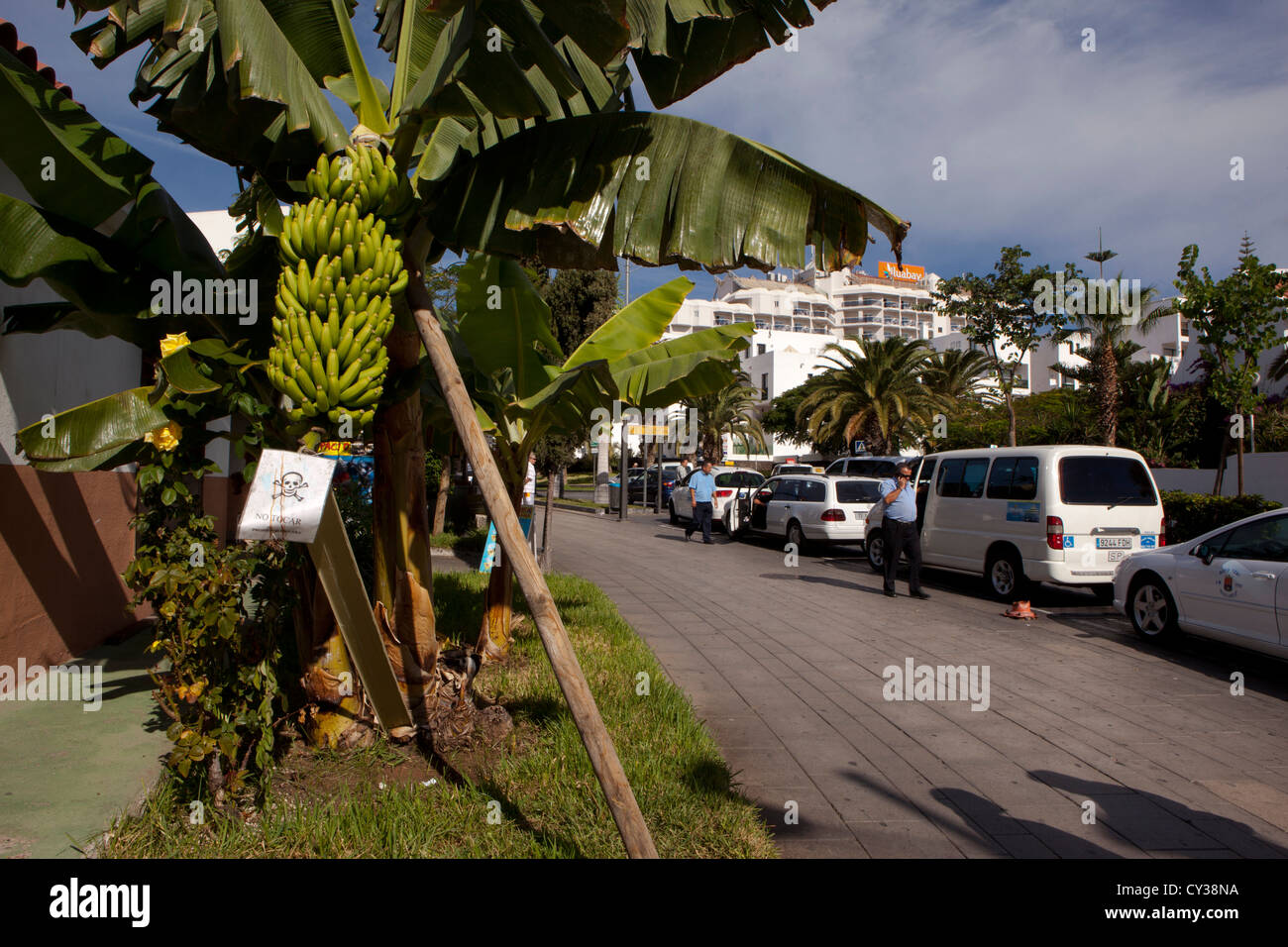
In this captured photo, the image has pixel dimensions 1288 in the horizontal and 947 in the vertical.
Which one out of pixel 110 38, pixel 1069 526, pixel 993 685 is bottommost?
pixel 993 685

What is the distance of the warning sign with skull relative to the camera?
10.2 feet

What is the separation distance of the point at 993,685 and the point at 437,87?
6430 millimetres

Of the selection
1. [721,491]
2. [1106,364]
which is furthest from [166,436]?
[1106,364]

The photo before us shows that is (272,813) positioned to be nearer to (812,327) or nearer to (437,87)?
(437,87)

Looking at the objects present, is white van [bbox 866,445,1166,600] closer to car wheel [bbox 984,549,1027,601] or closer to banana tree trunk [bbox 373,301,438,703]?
car wheel [bbox 984,549,1027,601]

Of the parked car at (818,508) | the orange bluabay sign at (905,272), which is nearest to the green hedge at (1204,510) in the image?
the parked car at (818,508)

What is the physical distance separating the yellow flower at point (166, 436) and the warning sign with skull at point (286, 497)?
1352 millimetres

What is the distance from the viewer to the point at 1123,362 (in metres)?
30.5

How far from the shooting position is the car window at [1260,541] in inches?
289

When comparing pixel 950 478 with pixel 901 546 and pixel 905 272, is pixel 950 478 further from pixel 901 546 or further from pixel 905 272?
pixel 905 272

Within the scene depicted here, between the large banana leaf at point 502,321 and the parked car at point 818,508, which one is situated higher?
the large banana leaf at point 502,321

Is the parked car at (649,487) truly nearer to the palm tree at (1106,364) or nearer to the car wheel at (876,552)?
the palm tree at (1106,364)

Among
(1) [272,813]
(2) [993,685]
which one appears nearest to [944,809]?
(2) [993,685]

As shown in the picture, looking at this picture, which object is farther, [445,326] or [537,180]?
[445,326]
